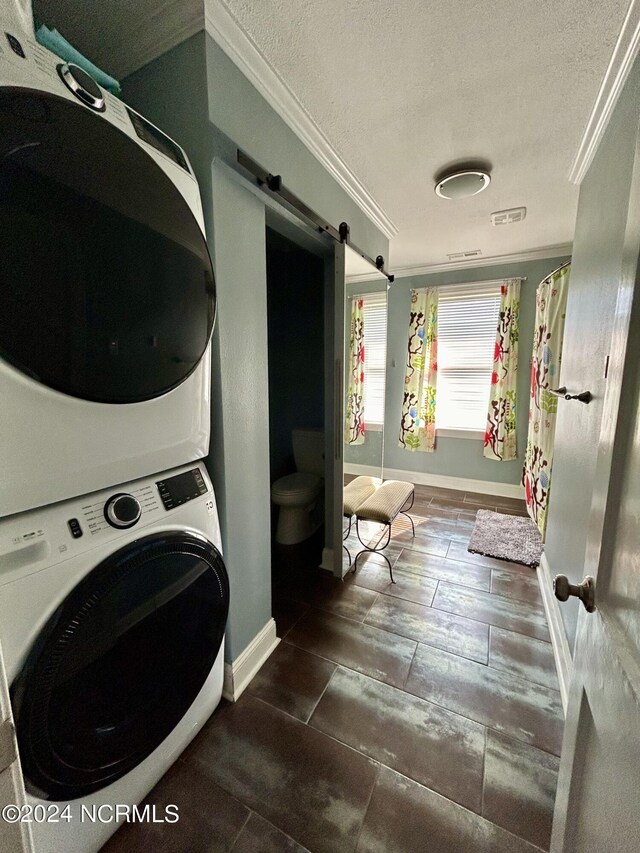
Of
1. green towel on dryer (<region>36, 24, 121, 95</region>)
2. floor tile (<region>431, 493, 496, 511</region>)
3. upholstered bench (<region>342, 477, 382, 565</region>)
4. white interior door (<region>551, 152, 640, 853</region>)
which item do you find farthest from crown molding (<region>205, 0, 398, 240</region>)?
floor tile (<region>431, 493, 496, 511</region>)

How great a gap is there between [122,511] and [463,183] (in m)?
2.28

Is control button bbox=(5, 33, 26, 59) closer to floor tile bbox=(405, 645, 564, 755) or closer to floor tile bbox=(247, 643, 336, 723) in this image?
floor tile bbox=(247, 643, 336, 723)

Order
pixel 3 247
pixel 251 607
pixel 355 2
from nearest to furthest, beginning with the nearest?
pixel 3 247, pixel 355 2, pixel 251 607

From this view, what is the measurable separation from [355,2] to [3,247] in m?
1.21

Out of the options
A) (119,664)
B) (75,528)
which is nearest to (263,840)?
(119,664)

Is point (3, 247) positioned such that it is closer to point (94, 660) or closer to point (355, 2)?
point (94, 660)

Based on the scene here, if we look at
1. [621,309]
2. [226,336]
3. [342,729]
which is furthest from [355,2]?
[342,729]

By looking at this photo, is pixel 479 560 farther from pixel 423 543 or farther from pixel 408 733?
pixel 408 733

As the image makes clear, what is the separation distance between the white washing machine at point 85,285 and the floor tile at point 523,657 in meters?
1.71

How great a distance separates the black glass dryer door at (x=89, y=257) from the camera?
0.59 m

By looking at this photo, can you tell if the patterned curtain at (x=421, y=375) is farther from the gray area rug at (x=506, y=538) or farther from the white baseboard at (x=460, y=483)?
the gray area rug at (x=506, y=538)

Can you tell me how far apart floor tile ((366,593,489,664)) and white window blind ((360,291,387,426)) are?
4.90ft

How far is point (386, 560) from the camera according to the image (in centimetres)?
228

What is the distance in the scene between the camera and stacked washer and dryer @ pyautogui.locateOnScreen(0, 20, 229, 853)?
2.03ft
